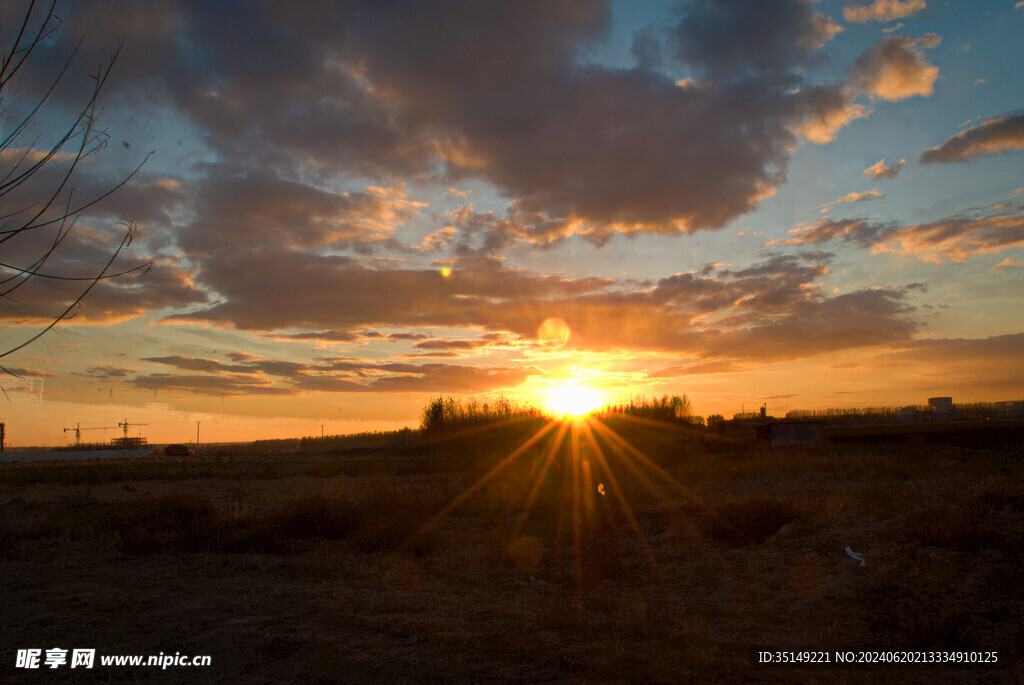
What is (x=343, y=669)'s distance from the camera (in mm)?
4906

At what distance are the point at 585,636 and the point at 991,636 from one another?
3.41 meters

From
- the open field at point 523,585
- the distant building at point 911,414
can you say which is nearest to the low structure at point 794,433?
the open field at point 523,585

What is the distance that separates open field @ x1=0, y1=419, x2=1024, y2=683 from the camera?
507 cm

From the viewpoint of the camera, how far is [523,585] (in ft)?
25.5

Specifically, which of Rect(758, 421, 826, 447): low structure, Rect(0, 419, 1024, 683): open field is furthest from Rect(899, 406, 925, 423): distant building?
Rect(0, 419, 1024, 683): open field

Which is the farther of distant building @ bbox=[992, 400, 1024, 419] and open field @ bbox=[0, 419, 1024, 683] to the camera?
distant building @ bbox=[992, 400, 1024, 419]

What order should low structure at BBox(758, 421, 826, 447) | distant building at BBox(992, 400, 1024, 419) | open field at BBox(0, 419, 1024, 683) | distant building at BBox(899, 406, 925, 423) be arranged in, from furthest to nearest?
distant building at BBox(899, 406, 925, 423) → distant building at BBox(992, 400, 1024, 419) → low structure at BBox(758, 421, 826, 447) → open field at BBox(0, 419, 1024, 683)

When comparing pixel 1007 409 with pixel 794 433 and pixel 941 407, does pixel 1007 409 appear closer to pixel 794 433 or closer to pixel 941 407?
pixel 941 407

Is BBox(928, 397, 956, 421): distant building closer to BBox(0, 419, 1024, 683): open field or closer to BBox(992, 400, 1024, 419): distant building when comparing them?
BBox(992, 400, 1024, 419): distant building

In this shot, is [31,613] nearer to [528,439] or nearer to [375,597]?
[375,597]

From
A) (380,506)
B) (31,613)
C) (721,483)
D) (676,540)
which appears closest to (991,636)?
(676,540)

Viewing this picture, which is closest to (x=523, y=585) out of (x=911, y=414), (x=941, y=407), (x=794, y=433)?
(x=794, y=433)

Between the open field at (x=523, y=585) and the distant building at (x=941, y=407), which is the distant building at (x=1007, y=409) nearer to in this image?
the distant building at (x=941, y=407)

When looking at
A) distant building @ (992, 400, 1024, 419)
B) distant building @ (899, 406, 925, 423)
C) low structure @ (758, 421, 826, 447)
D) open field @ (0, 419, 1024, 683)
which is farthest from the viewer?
distant building @ (899, 406, 925, 423)
